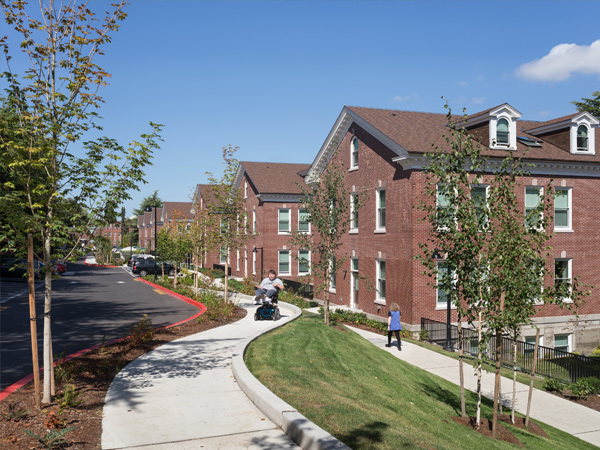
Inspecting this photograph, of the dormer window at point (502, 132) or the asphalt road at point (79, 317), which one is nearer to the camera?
the asphalt road at point (79, 317)

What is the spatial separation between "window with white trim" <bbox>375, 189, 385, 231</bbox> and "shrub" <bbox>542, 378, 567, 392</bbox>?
10817mm

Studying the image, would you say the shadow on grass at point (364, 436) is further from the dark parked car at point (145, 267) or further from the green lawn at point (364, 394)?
the dark parked car at point (145, 267)

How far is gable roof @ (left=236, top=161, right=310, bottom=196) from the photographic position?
133 feet

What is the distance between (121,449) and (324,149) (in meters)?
25.3

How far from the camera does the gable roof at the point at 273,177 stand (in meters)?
40.7

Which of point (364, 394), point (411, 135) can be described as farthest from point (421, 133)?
point (364, 394)

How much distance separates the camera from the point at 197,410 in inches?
303

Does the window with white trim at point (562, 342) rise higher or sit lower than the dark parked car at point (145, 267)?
lower

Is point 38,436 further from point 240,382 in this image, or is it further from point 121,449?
point 240,382

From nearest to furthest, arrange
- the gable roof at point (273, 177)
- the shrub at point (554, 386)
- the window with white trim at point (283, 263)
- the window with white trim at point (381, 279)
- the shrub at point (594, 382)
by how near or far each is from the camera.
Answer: the shrub at point (554, 386), the shrub at point (594, 382), the window with white trim at point (381, 279), the window with white trim at point (283, 263), the gable roof at point (273, 177)

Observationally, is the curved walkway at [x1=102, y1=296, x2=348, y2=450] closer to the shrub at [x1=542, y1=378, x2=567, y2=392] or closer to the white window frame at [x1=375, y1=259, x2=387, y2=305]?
the shrub at [x1=542, y1=378, x2=567, y2=392]

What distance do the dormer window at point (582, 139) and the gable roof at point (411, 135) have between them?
0.63m

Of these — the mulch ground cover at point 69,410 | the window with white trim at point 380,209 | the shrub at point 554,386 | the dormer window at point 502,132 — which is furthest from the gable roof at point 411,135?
the mulch ground cover at point 69,410

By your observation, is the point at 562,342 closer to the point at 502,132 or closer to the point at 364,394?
the point at 502,132
